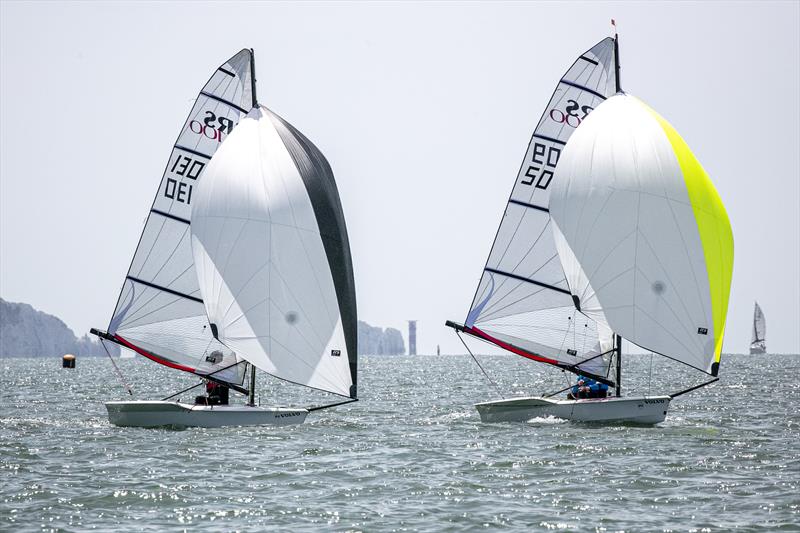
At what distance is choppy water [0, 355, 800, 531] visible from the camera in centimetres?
1634

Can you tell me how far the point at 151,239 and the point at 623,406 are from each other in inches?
475

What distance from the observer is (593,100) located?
30.1 m

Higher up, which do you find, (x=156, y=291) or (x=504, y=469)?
(x=156, y=291)

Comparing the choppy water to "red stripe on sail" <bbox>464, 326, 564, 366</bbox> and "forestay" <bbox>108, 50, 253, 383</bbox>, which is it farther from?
"forestay" <bbox>108, 50, 253, 383</bbox>

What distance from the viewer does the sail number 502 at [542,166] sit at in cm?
2989

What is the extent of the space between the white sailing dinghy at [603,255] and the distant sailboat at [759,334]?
13117 centimetres

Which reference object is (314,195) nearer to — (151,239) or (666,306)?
(151,239)

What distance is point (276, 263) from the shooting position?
26484 millimetres

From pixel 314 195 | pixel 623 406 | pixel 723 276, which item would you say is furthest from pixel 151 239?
pixel 723 276

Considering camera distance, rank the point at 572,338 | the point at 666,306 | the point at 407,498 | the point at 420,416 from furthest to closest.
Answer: the point at 420,416 → the point at 572,338 → the point at 666,306 → the point at 407,498

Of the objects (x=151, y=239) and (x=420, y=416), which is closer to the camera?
(x=151, y=239)

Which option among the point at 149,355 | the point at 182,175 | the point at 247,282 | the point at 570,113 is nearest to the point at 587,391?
the point at 570,113

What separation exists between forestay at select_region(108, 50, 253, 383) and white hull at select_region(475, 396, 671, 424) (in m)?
7.09

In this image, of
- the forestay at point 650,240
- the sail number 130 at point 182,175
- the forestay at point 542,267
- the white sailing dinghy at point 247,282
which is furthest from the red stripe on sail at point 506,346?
the sail number 130 at point 182,175
